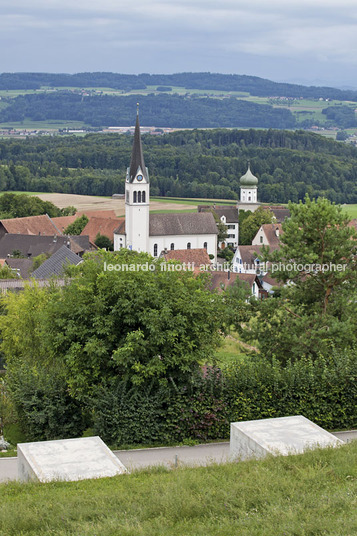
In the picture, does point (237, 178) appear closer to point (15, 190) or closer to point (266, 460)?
point (15, 190)

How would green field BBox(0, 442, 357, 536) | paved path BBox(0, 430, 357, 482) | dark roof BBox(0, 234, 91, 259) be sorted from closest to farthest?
green field BBox(0, 442, 357, 536) < paved path BBox(0, 430, 357, 482) < dark roof BBox(0, 234, 91, 259)

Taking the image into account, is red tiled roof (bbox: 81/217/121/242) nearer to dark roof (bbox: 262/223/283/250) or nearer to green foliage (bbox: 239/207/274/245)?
green foliage (bbox: 239/207/274/245)

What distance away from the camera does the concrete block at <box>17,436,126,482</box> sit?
48.4 feet

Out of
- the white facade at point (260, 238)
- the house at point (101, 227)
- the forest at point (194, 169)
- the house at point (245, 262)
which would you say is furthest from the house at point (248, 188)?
the house at point (245, 262)

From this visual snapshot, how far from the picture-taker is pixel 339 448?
49.3 ft

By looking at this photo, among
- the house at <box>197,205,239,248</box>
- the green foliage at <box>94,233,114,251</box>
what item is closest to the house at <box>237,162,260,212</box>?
the house at <box>197,205,239,248</box>

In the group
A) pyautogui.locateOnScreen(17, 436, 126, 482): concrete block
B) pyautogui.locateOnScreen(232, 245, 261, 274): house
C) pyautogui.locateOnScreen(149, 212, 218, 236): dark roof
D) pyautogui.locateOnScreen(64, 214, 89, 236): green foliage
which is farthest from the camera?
pyautogui.locateOnScreen(64, 214, 89, 236): green foliage

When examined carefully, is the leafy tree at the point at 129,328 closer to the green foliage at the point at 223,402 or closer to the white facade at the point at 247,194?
the green foliage at the point at 223,402

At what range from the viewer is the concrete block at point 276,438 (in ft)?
52.1

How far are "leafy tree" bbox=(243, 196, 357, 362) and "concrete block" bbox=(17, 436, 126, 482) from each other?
938 cm

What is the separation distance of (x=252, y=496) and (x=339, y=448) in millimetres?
3438

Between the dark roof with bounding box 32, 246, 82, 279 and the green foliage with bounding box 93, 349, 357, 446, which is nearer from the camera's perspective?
the green foliage with bounding box 93, 349, 357, 446

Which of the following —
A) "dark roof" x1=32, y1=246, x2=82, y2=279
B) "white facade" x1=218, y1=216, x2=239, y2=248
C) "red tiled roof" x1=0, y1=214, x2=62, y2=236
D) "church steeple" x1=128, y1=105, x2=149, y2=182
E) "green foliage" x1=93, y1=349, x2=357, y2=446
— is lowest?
"white facade" x1=218, y1=216, x2=239, y2=248

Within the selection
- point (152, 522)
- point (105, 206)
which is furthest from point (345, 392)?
point (105, 206)
